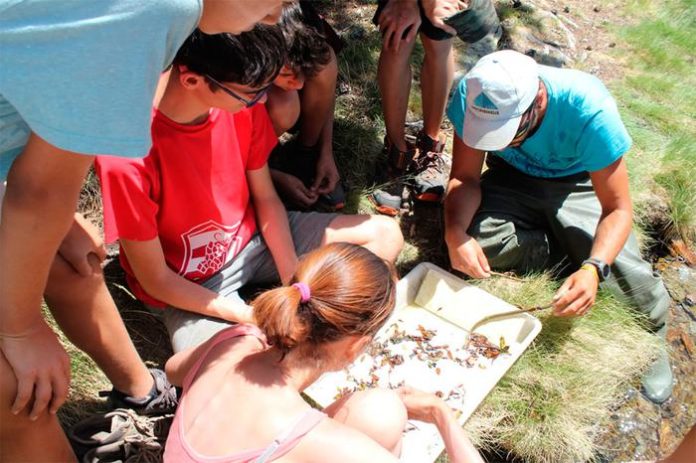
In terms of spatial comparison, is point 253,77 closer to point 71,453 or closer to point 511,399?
point 71,453

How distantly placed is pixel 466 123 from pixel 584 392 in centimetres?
119

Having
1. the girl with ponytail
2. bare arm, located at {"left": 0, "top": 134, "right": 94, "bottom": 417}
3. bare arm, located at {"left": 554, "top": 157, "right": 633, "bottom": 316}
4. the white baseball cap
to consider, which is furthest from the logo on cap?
bare arm, located at {"left": 0, "top": 134, "right": 94, "bottom": 417}

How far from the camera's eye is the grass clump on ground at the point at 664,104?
3.70 meters

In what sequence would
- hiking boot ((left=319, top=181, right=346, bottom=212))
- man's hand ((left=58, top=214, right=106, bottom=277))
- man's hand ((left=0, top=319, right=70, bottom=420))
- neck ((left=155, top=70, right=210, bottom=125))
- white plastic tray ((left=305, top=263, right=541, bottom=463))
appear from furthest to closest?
hiking boot ((left=319, top=181, right=346, bottom=212)) < white plastic tray ((left=305, top=263, right=541, bottom=463)) < neck ((left=155, top=70, right=210, bottom=125)) < man's hand ((left=58, top=214, right=106, bottom=277)) < man's hand ((left=0, top=319, right=70, bottom=420))

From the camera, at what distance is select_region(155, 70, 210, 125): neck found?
2.06 metres

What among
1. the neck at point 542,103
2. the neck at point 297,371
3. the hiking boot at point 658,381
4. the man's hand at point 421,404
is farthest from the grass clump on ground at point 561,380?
the neck at point 297,371

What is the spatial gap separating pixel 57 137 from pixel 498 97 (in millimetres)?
1740

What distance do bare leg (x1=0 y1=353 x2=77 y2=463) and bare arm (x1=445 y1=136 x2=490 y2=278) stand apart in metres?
1.69

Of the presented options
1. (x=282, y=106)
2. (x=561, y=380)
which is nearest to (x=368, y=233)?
(x=282, y=106)

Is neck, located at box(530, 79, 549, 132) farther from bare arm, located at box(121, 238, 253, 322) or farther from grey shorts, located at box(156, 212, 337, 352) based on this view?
bare arm, located at box(121, 238, 253, 322)

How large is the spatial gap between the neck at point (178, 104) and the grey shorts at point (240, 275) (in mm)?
592

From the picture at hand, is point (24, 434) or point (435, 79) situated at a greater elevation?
point (435, 79)

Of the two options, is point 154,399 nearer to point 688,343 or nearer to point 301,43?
point 301,43

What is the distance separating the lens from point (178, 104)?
2.11m
